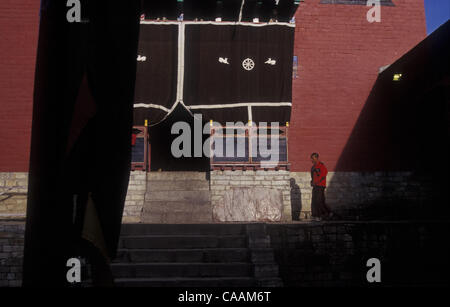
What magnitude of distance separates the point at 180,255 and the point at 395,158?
26.2ft

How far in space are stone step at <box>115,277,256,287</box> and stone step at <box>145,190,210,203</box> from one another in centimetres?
425

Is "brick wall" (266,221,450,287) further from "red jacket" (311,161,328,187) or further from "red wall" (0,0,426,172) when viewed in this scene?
"red wall" (0,0,426,172)

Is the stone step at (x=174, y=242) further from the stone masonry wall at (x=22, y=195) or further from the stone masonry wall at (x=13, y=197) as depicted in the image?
the stone masonry wall at (x=13, y=197)

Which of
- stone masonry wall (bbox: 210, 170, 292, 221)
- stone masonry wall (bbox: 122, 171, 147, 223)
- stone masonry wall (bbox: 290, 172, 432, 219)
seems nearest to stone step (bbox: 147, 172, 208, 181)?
stone masonry wall (bbox: 122, 171, 147, 223)

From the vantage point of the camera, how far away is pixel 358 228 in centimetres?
761

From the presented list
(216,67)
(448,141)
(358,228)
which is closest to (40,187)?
(358,228)

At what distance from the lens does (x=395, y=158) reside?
1134 cm

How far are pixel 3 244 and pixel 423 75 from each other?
423 inches

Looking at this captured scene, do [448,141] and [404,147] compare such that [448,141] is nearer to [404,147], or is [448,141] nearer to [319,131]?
[404,147]

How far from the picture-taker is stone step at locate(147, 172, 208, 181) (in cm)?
1090

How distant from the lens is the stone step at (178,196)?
10031 mm

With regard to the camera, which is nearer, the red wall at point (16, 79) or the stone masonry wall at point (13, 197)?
the stone masonry wall at point (13, 197)

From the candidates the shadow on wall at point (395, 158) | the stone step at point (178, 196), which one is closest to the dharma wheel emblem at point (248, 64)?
the stone step at point (178, 196)

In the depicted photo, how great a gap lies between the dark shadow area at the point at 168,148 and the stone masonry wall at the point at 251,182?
137 cm
